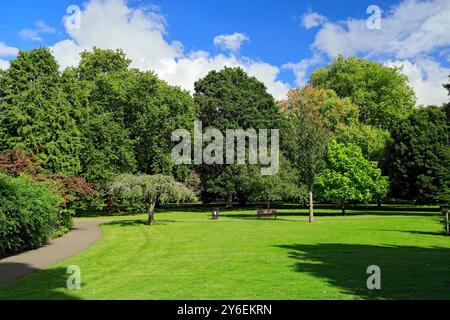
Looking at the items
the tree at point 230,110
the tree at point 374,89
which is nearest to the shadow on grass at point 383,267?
the tree at point 230,110

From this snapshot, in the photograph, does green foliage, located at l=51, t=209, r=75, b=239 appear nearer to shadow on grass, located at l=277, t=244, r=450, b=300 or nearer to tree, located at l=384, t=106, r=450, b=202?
shadow on grass, located at l=277, t=244, r=450, b=300

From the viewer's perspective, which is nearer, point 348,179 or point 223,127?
point 348,179

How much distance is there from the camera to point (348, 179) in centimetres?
4069

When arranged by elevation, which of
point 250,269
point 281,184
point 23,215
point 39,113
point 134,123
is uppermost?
point 134,123

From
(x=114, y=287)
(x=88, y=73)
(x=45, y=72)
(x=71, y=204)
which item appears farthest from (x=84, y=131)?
(x=114, y=287)

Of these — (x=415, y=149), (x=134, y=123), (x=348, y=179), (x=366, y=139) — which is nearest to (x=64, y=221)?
(x=134, y=123)

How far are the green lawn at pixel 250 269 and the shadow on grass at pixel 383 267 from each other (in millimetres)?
23

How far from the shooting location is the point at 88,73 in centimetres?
5291

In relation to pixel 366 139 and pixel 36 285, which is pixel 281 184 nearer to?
pixel 366 139

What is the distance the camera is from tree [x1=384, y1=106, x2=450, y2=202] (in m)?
42.2

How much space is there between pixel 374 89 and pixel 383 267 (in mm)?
55463

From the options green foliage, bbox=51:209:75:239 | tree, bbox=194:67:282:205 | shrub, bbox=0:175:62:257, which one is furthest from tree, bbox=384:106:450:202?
shrub, bbox=0:175:62:257
